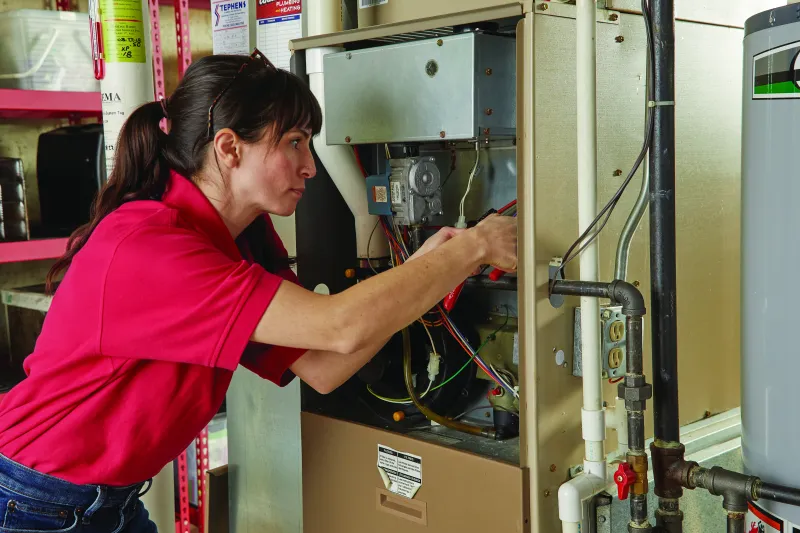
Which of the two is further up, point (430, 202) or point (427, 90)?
point (427, 90)

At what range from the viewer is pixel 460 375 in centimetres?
165

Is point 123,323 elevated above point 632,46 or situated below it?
below

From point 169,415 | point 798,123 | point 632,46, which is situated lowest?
point 169,415

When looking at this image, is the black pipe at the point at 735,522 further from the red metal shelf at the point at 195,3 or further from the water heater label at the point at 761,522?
the red metal shelf at the point at 195,3

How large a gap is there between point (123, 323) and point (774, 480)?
909mm

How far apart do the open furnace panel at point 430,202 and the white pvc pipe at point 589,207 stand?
0.56ft

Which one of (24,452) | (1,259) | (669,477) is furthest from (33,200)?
(669,477)

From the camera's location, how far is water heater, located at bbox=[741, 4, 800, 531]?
1.05 metres

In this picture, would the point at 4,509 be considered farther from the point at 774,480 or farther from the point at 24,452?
the point at 774,480

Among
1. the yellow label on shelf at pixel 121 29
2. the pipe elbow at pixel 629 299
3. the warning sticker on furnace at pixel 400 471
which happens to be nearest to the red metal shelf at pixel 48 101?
the yellow label on shelf at pixel 121 29

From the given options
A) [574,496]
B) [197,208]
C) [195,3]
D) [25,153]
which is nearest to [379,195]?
[197,208]

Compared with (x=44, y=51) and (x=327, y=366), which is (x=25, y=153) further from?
(x=327, y=366)

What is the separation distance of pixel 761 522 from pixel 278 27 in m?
1.24

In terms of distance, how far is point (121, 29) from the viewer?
196cm
